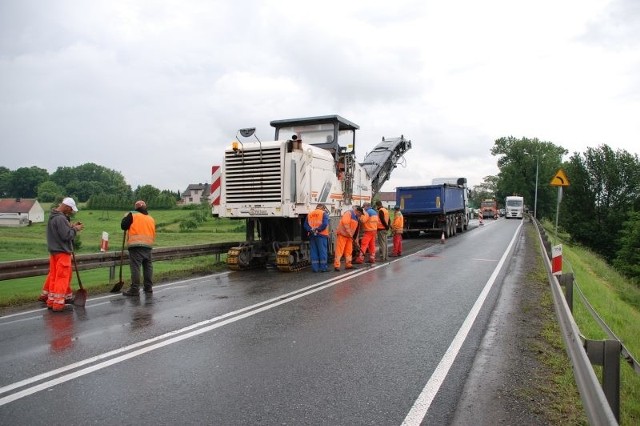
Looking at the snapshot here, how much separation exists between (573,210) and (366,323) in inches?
1393

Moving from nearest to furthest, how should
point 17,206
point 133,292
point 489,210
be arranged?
point 133,292
point 489,210
point 17,206

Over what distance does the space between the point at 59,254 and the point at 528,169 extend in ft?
244

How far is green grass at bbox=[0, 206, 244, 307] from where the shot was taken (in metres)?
10.9

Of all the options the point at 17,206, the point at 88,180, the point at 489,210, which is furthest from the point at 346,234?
the point at 88,180

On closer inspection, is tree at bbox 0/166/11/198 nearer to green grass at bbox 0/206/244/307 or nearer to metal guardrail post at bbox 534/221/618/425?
green grass at bbox 0/206/244/307

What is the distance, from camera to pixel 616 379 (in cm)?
329

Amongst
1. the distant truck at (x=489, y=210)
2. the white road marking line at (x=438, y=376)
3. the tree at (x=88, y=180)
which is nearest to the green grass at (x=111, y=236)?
the white road marking line at (x=438, y=376)

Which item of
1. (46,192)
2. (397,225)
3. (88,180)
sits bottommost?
(397,225)

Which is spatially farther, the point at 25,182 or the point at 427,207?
the point at 25,182

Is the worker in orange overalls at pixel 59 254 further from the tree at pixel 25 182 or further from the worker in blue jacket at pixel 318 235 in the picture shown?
the tree at pixel 25 182

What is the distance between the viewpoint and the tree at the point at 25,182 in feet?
350

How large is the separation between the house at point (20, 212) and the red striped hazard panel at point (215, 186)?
61.0m

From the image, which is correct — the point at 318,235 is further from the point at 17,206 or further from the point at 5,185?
the point at 5,185

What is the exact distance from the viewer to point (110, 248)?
26.1 meters
